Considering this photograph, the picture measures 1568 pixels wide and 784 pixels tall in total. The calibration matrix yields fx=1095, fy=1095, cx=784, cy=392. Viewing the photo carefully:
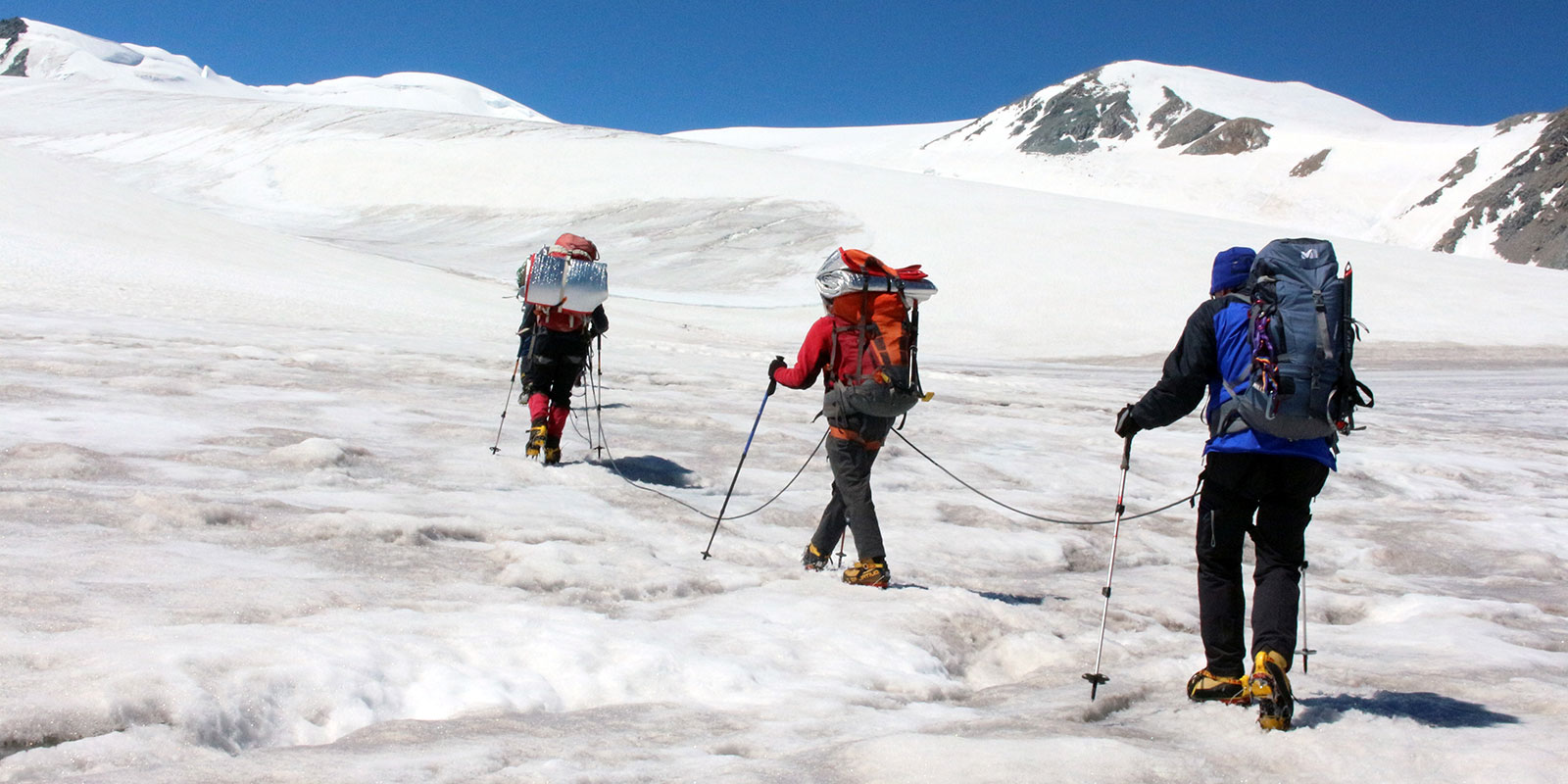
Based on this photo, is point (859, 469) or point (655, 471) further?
point (655, 471)

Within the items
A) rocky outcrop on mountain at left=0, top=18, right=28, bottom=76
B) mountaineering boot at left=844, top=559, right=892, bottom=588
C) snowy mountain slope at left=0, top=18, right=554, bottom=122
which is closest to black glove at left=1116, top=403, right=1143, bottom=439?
mountaineering boot at left=844, top=559, right=892, bottom=588

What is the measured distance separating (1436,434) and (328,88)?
182356 mm

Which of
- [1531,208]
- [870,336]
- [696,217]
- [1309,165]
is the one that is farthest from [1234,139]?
[870,336]

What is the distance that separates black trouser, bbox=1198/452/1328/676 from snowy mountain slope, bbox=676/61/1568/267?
81.9 meters

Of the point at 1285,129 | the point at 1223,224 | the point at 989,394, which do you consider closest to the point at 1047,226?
the point at 1223,224

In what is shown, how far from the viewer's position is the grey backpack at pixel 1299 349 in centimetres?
369

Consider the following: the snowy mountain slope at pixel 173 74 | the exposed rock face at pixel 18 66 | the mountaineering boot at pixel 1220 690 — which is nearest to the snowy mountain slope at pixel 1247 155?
the snowy mountain slope at pixel 173 74

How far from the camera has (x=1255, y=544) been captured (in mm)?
3992

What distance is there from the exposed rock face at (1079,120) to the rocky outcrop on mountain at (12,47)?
137 m

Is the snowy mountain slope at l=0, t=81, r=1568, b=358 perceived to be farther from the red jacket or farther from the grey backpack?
the grey backpack

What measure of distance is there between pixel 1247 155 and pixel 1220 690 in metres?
111

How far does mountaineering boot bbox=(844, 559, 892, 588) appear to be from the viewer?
5.58 meters

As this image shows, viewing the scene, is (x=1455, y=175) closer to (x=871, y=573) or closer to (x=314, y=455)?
(x=871, y=573)

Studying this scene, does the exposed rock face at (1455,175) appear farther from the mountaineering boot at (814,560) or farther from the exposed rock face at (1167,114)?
the mountaineering boot at (814,560)
